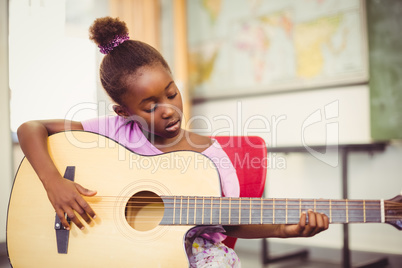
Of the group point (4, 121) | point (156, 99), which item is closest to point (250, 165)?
point (156, 99)

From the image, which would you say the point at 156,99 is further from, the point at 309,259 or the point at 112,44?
the point at 309,259

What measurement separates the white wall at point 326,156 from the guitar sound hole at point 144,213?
6.73ft

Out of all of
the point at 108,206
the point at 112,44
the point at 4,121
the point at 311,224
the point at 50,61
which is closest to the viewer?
the point at 311,224

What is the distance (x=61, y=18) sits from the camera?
10.3 feet

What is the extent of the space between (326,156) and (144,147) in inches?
81.2

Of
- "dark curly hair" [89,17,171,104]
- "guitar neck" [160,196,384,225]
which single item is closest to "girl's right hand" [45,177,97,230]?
"guitar neck" [160,196,384,225]

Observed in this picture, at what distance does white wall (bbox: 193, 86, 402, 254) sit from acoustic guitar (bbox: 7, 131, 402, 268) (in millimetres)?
1842

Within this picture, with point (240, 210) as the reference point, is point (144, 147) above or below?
above

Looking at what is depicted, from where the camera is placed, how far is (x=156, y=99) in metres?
1.29

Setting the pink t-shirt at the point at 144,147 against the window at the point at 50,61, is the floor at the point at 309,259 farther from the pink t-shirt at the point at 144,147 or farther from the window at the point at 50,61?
the pink t-shirt at the point at 144,147

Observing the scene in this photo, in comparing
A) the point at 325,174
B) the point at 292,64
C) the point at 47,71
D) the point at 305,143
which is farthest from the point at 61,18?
the point at 325,174

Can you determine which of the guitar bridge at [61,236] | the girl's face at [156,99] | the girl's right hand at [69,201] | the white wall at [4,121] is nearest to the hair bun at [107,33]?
the girl's face at [156,99]

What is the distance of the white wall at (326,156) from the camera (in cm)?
275

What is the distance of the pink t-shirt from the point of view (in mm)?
1236
